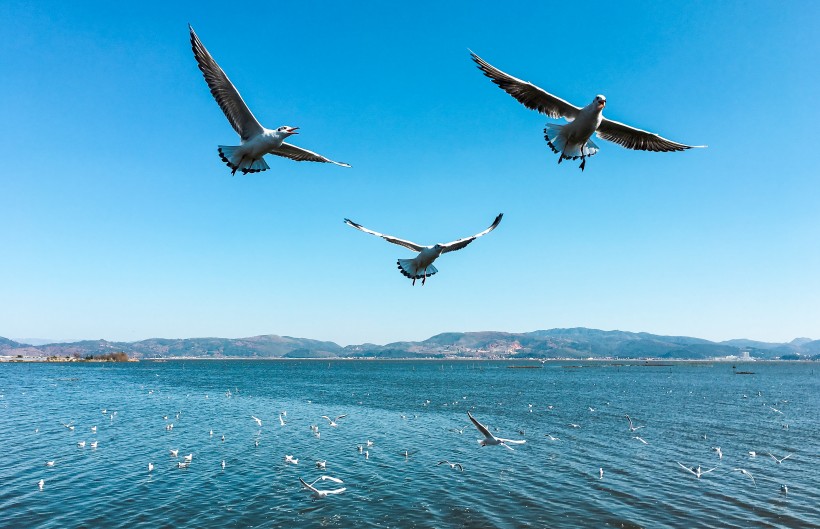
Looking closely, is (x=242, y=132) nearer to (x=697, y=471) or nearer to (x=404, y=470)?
(x=404, y=470)

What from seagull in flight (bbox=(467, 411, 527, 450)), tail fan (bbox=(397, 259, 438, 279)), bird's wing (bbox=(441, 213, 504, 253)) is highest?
bird's wing (bbox=(441, 213, 504, 253))

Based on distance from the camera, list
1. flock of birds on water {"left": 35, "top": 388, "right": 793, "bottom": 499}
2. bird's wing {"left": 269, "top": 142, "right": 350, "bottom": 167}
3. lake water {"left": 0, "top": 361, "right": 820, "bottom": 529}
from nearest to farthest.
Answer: bird's wing {"left": 269, "top": 142, "right": 350, "bottom": 167}
lake water {"left": 0, "top": 361, "right": 820, "bottom": 529}
flock of birds on water {"left": 35, "top": 388, "right": 793, "bottom": 499}

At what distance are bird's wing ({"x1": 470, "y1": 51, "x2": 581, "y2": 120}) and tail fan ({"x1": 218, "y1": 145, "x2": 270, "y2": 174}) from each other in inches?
209

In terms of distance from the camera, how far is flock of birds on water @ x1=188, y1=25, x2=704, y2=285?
10.2 m

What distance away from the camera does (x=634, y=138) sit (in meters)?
11.5

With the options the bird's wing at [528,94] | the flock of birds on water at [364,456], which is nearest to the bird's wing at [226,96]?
the bird's wing at [528,94]

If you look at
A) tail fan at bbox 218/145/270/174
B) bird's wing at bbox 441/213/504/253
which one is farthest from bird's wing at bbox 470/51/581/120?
tail fan at bbox 218/145/270/174

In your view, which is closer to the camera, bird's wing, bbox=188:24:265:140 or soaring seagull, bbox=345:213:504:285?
bird's wing, bbox=188:24:265:140

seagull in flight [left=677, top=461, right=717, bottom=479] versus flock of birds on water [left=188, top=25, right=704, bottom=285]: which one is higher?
flock of birds on water [left=188, top=25, right=704, bottom=285]

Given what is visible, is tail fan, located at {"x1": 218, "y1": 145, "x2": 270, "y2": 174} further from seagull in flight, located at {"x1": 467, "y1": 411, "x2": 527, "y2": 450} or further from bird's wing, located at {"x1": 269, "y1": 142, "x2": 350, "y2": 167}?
seagull in flight, located at {"x1": 467, "y1": 411, "x2": 527, "y2": 450}

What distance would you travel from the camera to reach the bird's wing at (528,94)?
10.4 m

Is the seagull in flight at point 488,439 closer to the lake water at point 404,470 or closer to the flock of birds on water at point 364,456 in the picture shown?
the flock of birds on water at point 364,456

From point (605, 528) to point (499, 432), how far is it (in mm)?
18335

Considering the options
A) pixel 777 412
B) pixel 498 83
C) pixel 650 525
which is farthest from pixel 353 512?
pixel 777 412
